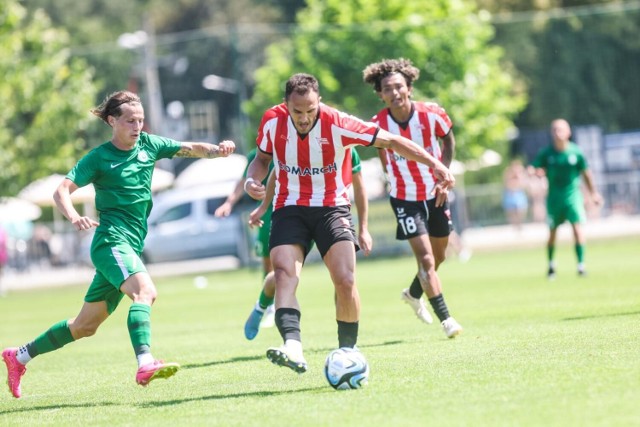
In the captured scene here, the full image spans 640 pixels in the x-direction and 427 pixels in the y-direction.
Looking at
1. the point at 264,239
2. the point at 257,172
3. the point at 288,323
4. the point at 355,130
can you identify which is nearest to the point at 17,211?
the point at 264,239

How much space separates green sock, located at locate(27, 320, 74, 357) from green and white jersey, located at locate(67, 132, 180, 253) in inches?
34.0

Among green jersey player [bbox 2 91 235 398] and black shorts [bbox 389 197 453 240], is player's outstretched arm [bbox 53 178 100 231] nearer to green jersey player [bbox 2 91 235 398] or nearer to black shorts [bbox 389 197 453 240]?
green jersey player [bbox 2 91 235 398]

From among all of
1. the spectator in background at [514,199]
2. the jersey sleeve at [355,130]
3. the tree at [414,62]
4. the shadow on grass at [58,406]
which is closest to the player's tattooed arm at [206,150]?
the jersey sleeve at [355,130]

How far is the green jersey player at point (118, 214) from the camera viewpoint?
827 cm

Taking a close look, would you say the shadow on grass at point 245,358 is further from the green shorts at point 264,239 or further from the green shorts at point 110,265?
the green shorts at point 264,239

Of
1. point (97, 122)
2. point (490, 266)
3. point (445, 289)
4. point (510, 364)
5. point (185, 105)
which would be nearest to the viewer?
point (510, 364)

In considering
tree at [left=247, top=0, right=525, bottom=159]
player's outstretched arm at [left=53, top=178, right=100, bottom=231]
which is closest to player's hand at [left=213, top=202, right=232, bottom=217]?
player's outstretched arm at [left=53, top=178, right=100, bottom=231]

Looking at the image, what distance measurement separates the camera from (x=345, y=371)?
7695mm

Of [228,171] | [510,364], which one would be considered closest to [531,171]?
[510,364]

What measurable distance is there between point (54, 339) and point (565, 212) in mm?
10995

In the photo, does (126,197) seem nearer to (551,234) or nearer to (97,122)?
(551,234)

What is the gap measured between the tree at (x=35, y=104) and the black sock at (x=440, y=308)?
22292 mm

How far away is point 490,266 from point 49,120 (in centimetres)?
1517

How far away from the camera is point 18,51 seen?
33.3m
